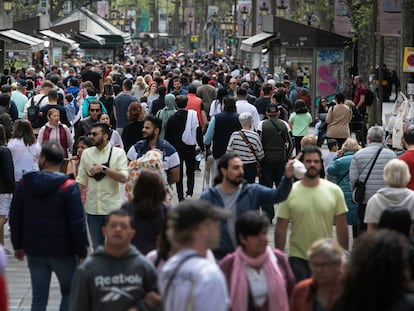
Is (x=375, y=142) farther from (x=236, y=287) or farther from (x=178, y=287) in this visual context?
(x=178, y=287)

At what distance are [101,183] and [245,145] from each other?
3812mm

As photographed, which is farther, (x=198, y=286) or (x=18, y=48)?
(x=18, y=48)

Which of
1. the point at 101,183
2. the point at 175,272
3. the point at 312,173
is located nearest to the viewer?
the point at 175,272

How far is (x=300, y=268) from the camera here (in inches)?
364

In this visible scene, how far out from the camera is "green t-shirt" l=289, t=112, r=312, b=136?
20.2 metres

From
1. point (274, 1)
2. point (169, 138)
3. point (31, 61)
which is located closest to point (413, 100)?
point (169, 138)

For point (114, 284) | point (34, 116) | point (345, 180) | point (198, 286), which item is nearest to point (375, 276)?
point (198, 286)

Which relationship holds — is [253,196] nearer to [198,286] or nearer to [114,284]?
[114,284]

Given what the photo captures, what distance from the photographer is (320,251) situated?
22.9 feet

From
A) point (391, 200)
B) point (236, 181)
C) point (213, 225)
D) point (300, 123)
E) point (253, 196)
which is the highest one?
point (213, 225)

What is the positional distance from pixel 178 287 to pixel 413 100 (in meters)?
16.8

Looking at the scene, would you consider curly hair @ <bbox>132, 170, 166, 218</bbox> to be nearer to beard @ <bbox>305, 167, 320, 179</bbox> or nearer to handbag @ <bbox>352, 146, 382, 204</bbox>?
beard @ <bbox>305, 167, 320, 179</bbox>

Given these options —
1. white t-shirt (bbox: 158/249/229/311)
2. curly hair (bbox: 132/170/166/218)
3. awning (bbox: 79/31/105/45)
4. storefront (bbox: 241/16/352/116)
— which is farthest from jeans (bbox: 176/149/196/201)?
awning (bbox: 79/31/105/45)

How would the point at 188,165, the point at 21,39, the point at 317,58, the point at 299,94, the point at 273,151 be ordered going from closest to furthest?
the point at 273,151 → the point at 188,165 → the point at 299,94 → the point at 317,58 → the point at 21,39
